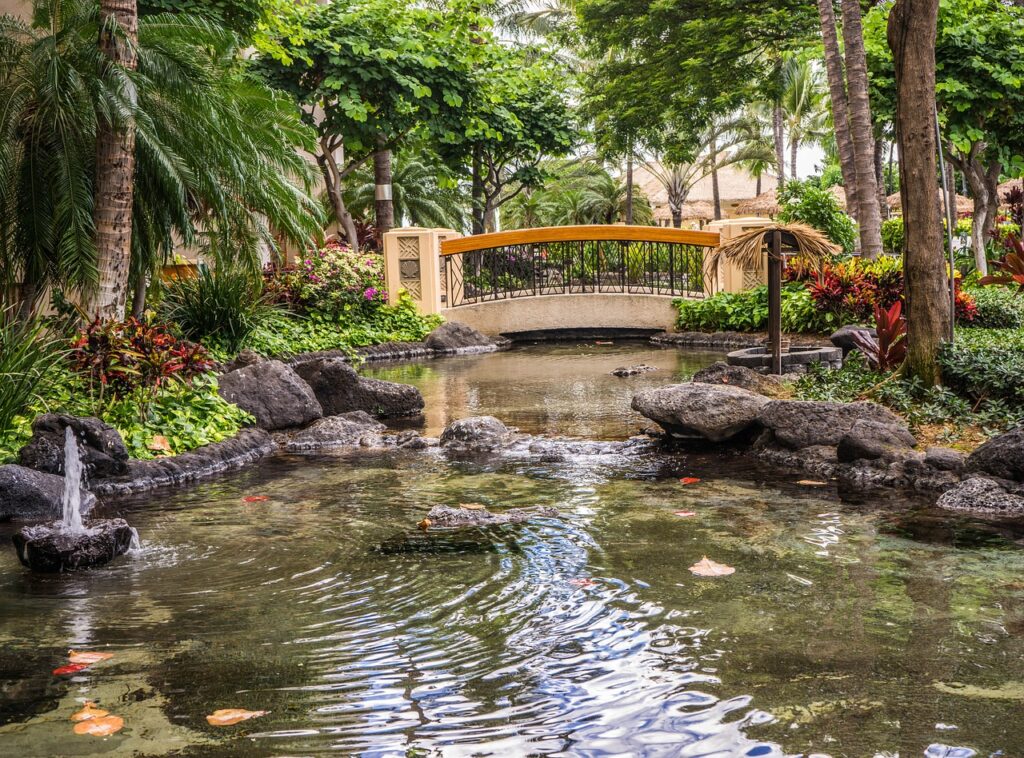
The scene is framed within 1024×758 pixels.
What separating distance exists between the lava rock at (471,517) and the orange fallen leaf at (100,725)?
2.87m

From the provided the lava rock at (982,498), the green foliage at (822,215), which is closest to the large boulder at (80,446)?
the lava rock at (982,498)

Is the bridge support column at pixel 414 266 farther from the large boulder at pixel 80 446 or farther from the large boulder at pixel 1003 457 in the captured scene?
the large boulder at pixel 1003 457

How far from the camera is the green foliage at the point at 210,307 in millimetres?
14367

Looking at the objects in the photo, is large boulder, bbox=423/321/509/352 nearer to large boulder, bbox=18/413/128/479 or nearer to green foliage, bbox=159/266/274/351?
green foliage, bbox=159/266/274/351

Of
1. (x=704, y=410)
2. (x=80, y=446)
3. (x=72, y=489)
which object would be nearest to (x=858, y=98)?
(x=704, y=410)

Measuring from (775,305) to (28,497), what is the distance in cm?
738

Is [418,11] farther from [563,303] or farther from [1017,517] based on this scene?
[1017,517]

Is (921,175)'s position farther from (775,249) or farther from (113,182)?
(113,182)

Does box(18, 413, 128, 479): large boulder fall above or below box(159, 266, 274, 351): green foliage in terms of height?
below

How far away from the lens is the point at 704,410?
868 centimetres

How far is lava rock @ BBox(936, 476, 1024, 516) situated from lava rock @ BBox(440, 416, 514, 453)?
3.84m

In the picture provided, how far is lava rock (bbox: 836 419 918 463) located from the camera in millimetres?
7418

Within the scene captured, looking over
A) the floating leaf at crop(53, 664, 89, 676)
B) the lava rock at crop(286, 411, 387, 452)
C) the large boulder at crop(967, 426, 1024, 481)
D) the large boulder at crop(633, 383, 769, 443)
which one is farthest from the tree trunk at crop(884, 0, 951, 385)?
the floating leaf at crop(53, 664, 89, 676)

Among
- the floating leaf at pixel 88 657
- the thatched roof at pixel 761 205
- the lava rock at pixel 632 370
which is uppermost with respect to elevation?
the thatched roof at pixel 761 205
